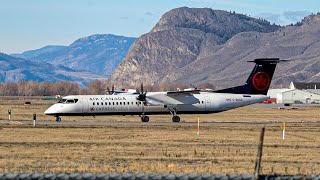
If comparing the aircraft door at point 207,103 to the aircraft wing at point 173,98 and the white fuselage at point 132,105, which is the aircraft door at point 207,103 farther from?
the aircraft wing at point 173,98

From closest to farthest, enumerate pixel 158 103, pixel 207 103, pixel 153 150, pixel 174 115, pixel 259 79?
pixel 153 150 → pixel 207 103 → pixel 174 115 → pixel 158 103 → pixel 259 79

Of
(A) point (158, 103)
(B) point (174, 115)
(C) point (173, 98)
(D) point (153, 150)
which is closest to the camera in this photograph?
(D) point (153, 150)

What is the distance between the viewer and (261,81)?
77938 millimetres

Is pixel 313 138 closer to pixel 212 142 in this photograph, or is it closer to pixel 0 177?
pixel 212 142

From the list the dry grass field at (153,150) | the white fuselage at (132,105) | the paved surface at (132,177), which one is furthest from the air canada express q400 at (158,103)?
the paved surface at (132,177)

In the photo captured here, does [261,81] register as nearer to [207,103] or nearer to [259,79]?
[259,79]

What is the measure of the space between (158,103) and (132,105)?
288 centimetres

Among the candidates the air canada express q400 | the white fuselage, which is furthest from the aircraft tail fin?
the white fuselage

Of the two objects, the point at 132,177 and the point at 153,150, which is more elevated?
the point at 132,177

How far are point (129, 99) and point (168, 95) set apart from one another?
4079mm

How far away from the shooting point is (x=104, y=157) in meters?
35.0

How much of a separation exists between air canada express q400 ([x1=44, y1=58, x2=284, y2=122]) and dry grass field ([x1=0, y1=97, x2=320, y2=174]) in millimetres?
10824

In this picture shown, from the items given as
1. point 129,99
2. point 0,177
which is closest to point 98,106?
point 129,99

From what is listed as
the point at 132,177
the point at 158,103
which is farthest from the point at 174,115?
the point at 132,177
